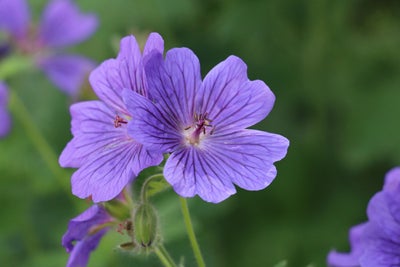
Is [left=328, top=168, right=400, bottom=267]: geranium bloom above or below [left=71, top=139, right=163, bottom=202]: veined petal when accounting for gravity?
below

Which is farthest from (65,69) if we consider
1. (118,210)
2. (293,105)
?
(118,210)

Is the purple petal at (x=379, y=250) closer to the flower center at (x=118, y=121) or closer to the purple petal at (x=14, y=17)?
the flower center at (x=118, y=121)

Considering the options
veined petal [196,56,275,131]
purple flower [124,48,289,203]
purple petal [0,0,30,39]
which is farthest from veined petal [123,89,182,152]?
purple petal [0,0,30,39]

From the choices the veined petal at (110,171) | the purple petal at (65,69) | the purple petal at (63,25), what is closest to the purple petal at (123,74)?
the veined petal at (110,171)

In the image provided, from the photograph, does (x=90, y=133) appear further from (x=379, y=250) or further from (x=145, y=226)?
(x=379, y=250)

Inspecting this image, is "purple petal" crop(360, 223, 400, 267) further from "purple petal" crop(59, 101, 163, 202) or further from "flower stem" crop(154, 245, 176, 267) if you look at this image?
"purple petal" crop(59, 101, 163, 202)

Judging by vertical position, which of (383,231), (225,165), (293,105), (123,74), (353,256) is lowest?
(293,105)

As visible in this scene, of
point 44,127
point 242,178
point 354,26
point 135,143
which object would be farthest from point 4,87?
point 354,26
